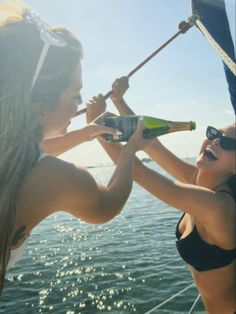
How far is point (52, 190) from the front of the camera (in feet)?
5.83

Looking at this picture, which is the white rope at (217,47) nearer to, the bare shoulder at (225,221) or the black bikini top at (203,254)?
the bare shoulder at (225,221)

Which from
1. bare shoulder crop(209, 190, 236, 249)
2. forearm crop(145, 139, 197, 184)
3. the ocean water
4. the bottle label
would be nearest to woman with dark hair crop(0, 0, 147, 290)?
the bottle label

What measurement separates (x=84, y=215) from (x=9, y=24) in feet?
3.45

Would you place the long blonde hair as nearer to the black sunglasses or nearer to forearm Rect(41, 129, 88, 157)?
forearm Rect(41, 129, 88, 157)

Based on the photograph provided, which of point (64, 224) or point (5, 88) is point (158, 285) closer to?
point (5, 88)

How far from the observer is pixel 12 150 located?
1734mm

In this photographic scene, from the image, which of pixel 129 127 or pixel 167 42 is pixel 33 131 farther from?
pixel 167 42

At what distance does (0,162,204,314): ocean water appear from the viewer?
12.3 metres

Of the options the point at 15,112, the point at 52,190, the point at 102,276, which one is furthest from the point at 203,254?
the point at 102,276

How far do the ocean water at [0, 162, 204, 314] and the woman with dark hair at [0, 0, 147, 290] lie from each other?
10082mm

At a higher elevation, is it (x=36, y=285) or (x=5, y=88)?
(x=5, y=88)

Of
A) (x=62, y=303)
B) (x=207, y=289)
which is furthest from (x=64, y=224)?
(x=207, y=289)

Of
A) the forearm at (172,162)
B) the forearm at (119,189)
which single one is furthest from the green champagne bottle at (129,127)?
the forearm at (172,162)

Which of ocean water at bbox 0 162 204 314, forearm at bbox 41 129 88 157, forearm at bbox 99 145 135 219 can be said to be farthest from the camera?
ocean water at bbox 0 162 204 314
